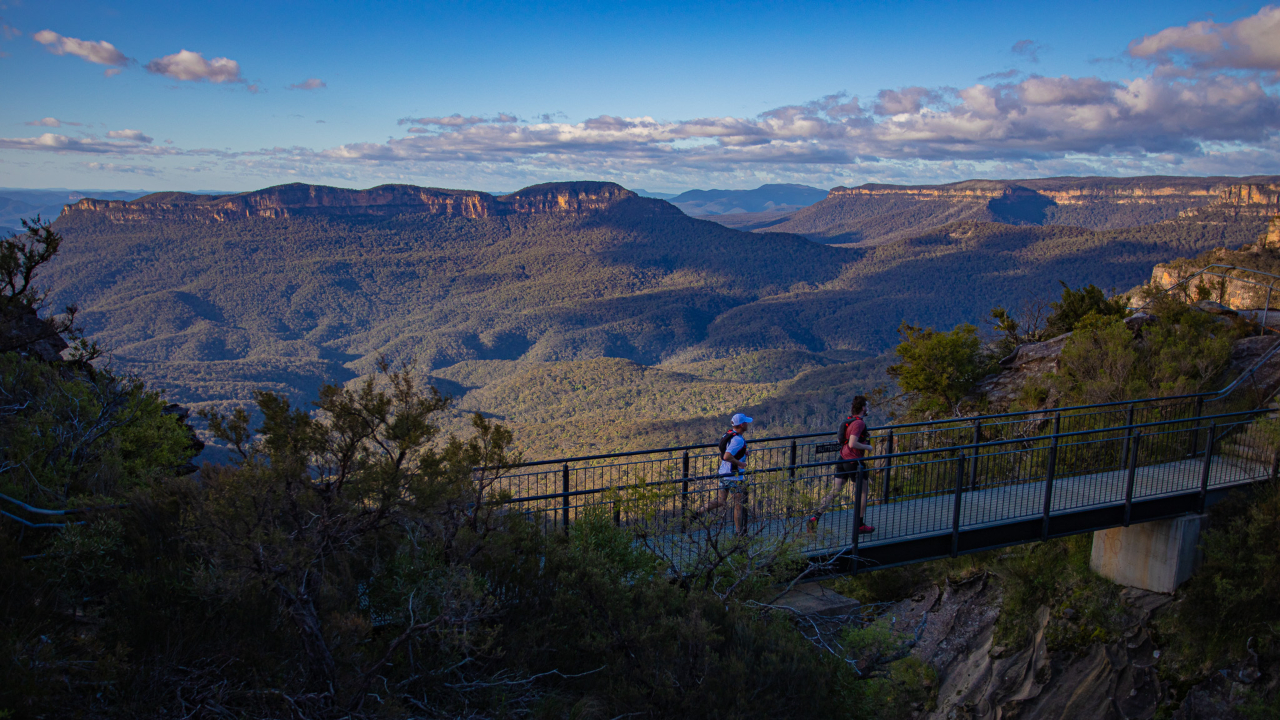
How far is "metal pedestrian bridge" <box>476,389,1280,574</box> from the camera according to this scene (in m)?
7.05

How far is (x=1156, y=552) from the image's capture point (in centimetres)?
879

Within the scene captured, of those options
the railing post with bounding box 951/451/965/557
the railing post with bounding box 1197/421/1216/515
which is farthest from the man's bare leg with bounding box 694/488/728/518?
the railing post with bounding box 1197/421/1216/515

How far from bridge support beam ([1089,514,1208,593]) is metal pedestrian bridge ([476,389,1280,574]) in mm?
197

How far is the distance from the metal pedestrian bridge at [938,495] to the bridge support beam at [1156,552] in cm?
20

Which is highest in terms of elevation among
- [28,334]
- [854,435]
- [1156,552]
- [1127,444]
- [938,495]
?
[28,334]

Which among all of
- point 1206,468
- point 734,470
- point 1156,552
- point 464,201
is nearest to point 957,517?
point 734,470

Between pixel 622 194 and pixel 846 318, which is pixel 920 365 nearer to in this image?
pixel 846 318

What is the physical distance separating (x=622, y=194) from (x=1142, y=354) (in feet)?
591

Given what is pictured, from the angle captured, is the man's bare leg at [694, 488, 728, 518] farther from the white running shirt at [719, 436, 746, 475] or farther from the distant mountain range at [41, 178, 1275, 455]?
the distant mountain range at [41, 178, 1275, 455]

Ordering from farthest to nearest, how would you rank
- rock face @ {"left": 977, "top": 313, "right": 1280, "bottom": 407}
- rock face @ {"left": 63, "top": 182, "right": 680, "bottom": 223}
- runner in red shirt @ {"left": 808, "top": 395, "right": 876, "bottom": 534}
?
rock face @ {"left": 63, "top": 182, "right": 680, "bottom": 223} < rock face @ {"left": 977, "top": 313, "right": 1280, "bottom": 407} < runner in red shirt @ {"left": 808, "top": 395, "right": 876, "bottom": 534}

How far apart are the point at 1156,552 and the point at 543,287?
15120cm

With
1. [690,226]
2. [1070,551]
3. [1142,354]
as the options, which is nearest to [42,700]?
[1070,551]

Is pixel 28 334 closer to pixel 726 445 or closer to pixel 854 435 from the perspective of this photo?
pixel 726 445

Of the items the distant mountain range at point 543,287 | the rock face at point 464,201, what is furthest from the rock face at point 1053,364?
the rock face at point 464,201
